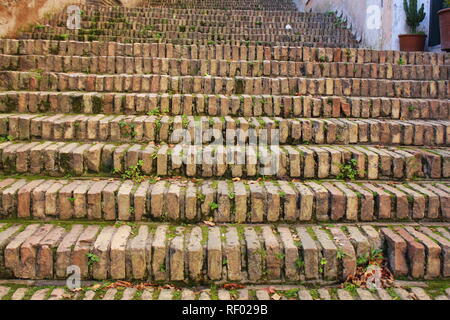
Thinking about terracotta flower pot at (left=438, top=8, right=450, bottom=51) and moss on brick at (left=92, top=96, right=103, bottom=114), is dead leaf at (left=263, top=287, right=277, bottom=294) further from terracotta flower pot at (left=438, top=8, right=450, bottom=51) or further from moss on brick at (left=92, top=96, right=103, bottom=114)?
terracotta flower pot at (left=438, top=8, right=450, bottom=51)

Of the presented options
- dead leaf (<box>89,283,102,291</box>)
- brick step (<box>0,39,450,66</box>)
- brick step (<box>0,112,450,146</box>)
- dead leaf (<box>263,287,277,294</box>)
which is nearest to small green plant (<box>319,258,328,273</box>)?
dead leaf (<box>263,287,277,294</box>)

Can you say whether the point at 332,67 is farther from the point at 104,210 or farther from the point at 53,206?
the point at 53,206

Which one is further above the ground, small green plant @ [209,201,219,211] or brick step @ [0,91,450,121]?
brick step @ [0,91,450,121]

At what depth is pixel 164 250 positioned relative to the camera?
1938mm

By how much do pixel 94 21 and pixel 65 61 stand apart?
2.51 meters

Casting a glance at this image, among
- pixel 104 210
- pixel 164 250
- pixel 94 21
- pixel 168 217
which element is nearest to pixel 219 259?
pixel 164 250

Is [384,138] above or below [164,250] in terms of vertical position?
above

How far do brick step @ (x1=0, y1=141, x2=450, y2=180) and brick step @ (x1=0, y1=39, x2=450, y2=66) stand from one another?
146cm

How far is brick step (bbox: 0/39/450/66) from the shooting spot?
357cm

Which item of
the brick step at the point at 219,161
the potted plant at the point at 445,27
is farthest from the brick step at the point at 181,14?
the brick step at the point at 219,161

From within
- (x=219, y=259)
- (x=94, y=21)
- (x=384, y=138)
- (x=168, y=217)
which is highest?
(x=94, y=21)

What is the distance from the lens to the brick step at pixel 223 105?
2.87 meters

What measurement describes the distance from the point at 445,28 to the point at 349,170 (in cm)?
324

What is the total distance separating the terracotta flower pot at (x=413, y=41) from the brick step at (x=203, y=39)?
749mm
